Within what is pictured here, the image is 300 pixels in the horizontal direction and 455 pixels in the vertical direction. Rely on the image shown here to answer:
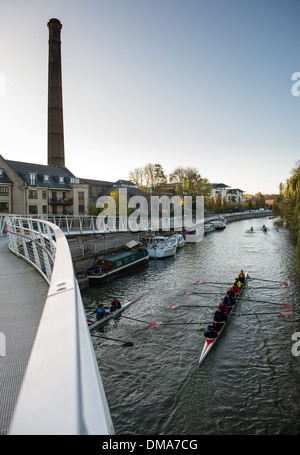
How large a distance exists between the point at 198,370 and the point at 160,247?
23790 millimetres

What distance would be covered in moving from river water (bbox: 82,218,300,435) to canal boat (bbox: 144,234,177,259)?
13.0 m

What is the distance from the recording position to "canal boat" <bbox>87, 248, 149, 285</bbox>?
24141mm

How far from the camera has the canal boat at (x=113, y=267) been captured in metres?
24.1

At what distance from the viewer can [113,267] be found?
84.6 ft

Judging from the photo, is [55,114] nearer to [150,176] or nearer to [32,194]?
[32,194]

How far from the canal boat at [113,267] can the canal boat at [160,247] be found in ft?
13.9

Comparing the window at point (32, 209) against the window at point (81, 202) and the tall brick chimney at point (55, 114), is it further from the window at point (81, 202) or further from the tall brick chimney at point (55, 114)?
the tall brick chimney at point (55, 114)

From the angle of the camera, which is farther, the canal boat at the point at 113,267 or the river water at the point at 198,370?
the canal boat at the point at 113,267

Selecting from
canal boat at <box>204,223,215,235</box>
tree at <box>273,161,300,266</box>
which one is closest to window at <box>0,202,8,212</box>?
tree at <box>273,161,300,266</box>

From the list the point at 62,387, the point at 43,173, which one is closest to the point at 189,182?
the point at 43,173

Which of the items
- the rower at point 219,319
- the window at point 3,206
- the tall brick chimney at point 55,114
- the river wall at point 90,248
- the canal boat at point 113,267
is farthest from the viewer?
the tall brick chimney at point 55,114

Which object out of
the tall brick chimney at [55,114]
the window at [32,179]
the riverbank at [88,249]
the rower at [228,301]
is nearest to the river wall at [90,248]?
the riverbank at [88,249]

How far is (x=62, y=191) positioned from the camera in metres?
46.0
